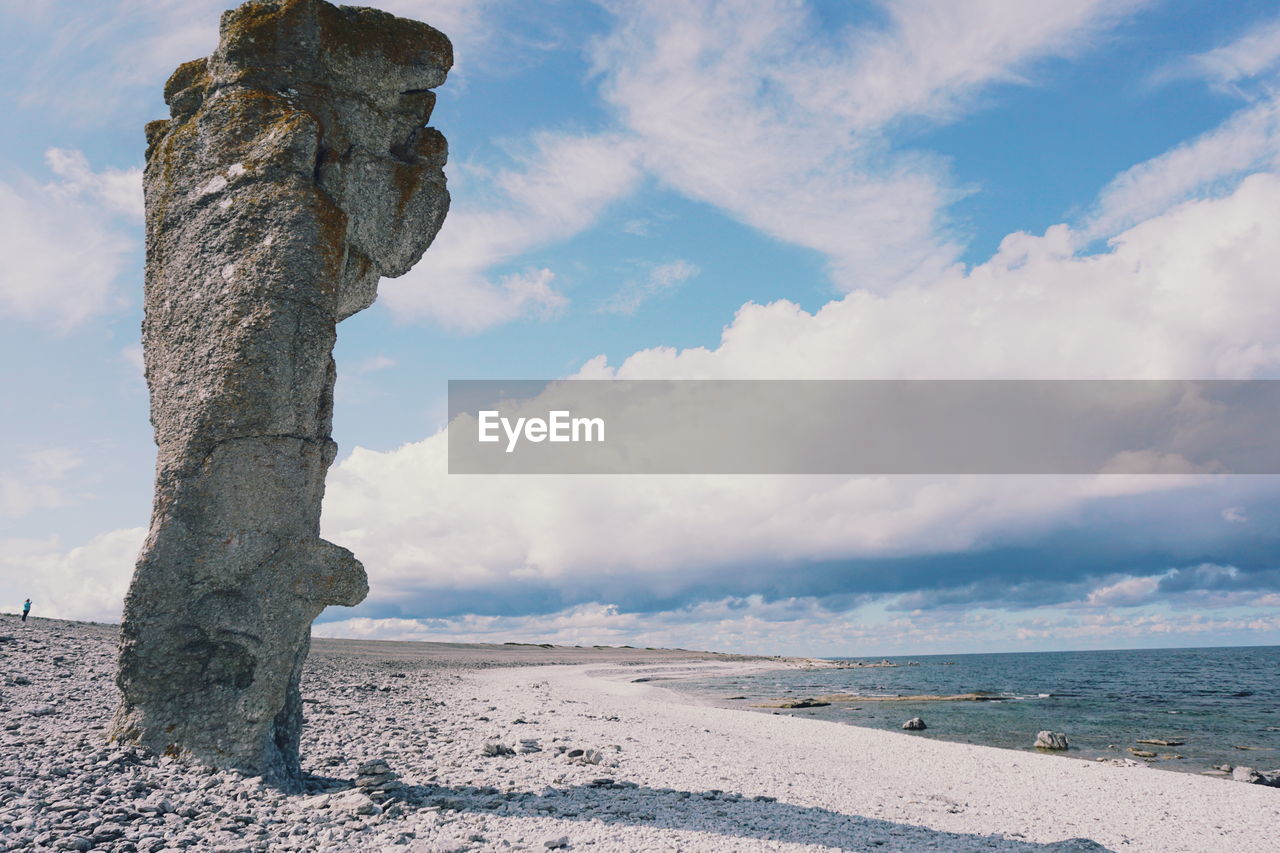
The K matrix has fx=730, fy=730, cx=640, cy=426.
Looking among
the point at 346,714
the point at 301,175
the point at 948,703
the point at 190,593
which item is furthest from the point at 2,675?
the point at 948,703

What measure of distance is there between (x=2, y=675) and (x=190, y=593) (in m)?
9.16

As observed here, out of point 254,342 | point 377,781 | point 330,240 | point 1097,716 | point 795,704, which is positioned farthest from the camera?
point 795,704

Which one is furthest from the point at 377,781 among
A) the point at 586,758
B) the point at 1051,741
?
the point at 1051,741

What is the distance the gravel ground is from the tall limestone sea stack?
855 millimetres

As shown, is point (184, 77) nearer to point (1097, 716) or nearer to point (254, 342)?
point (254, 342)

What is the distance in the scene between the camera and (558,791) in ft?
30.2

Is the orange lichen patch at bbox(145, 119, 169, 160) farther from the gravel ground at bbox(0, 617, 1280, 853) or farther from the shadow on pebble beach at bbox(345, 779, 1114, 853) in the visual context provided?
the shadow on pebble beach at bbox(345, 779, 1114, 853)

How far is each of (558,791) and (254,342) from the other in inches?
259

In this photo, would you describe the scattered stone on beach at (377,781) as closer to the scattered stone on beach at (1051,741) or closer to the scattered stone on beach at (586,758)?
the scattered stone on beach at (586,758)

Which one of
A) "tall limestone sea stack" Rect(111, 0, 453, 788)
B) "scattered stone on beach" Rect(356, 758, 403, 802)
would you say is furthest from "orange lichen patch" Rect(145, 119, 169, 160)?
"scattered stone on beach" Rect(356, 758, 403, 802)

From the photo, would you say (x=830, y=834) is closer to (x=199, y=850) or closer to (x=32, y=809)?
(x=199, y=850)

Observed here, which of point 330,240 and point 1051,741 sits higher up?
point 330,240

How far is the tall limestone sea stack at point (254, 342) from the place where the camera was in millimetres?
8148

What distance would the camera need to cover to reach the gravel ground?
6.91m
